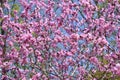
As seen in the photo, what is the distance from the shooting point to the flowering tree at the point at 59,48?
882 cm

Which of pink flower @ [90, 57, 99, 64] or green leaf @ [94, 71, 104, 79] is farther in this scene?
pink flower @ [90, 57, 99, 64]

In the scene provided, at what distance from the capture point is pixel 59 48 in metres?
10.2

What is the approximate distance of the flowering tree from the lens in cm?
882

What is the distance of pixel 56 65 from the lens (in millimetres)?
9617

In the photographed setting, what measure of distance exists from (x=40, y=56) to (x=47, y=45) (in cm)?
35

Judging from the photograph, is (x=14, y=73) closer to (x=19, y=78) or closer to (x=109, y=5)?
(x=19, y=78)

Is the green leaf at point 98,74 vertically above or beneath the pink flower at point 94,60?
beneath

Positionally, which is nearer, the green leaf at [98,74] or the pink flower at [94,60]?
the green leaf at [98,74]

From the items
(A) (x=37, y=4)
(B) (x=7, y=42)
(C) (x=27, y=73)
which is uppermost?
(A) (x=37, y=4)

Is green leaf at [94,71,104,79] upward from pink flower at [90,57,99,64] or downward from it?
downward

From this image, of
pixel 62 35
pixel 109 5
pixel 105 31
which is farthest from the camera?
pixel 109 5

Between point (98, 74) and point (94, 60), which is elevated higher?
point (94, 60)

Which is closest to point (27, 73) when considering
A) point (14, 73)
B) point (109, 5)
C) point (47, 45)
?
point (14, 73)

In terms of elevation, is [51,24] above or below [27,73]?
above
